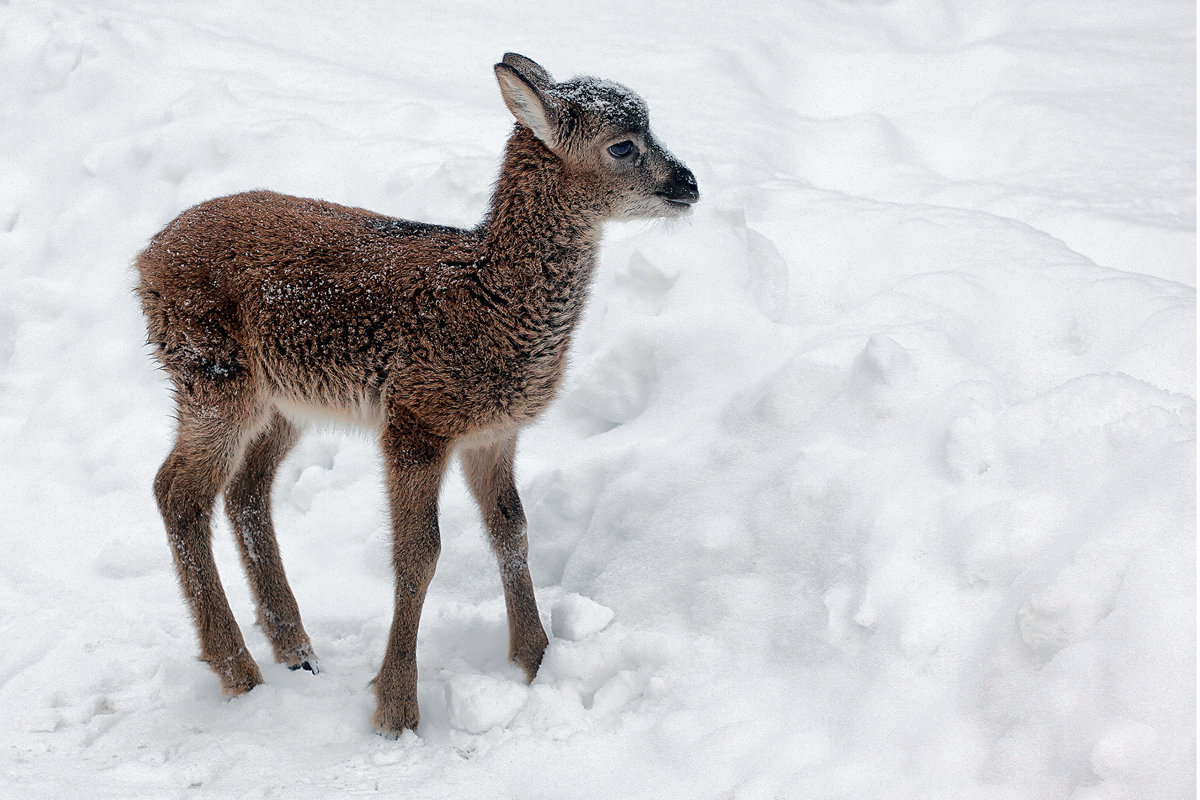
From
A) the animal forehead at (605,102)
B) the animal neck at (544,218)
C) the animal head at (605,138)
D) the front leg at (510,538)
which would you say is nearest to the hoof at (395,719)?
the front leg at (510,538)

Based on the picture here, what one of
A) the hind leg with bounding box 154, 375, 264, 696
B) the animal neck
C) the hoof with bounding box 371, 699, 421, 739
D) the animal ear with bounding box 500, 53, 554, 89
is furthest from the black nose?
the hoof with bounding box 371, 699, 421, 739

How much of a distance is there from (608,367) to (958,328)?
207 cm

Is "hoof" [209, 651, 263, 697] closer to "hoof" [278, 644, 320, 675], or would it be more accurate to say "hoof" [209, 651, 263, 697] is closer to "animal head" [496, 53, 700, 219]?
"hoof" [278, 644, 320, 675]

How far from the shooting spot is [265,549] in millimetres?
5508

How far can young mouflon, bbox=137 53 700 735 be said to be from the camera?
15.6ft

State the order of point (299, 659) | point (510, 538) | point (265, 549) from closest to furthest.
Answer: point (510, 538) → point (299, 659) → point (265, 549)

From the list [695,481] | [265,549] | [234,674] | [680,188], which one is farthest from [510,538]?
[680,188]

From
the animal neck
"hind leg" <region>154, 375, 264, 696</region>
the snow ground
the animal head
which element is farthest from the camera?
"hind leg" <region>154, 375, 264, 696</region>

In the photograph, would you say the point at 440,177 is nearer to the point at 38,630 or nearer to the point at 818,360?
the point at 818,360

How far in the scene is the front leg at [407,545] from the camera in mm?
4773

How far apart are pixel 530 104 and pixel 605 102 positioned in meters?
0.35

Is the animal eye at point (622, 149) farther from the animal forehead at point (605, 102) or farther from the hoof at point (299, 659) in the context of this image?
the hoof at point (299, 659)

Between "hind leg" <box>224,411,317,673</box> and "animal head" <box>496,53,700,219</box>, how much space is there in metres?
2.12

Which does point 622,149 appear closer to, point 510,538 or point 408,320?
point 408,320
